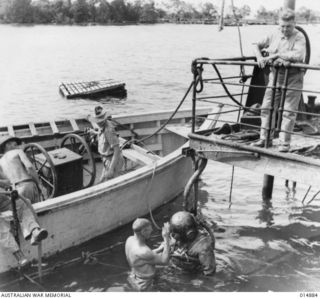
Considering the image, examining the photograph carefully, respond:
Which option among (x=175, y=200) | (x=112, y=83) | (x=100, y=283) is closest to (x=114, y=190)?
(x=100, y=283)

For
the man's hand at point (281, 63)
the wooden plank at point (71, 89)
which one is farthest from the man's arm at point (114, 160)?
the wooden plank at point (71, 89)

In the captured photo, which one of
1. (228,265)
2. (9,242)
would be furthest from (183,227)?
(9,242)

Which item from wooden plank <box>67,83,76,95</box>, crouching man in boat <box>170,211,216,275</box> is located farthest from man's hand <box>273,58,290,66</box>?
wooden plank <box>67,83,76,95</box>

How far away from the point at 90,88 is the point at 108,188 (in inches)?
728

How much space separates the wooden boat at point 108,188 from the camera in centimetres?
595

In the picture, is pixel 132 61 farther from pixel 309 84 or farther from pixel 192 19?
pixel 192 19

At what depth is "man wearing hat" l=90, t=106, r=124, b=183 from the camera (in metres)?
7.14

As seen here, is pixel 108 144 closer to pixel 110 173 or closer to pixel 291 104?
pixel 110 173

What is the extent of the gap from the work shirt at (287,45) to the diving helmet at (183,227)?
2.42m

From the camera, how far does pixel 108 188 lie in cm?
654

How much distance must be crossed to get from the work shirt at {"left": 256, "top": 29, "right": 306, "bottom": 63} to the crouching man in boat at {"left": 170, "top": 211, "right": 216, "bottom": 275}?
2.42m

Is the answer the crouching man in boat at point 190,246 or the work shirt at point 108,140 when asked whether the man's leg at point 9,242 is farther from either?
the work shirt at point 108,140

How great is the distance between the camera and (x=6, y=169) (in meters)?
5.79

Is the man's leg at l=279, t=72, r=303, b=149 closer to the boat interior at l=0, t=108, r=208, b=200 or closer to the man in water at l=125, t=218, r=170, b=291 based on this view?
the man in water at l=125, t=218, r=170, b=291
